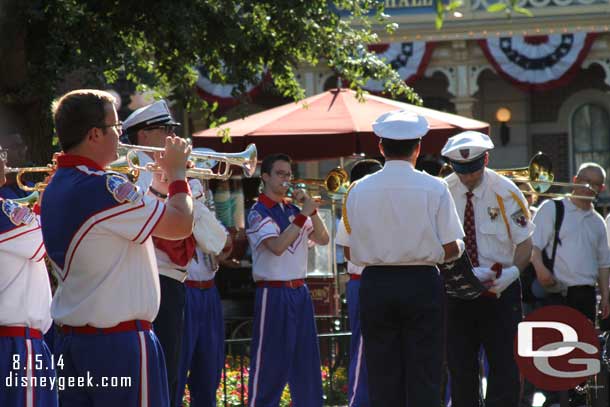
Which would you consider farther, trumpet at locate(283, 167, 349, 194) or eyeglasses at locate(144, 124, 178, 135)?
trumpet at locate(283, 167, 349, 194)

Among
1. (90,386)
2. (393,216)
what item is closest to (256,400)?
(393,216)

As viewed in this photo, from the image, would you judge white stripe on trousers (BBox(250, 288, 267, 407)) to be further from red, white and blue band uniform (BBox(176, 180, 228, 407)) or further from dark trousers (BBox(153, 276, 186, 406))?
dark trousers (BBox(153, 276, 186, 406))

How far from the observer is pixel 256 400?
823 cm

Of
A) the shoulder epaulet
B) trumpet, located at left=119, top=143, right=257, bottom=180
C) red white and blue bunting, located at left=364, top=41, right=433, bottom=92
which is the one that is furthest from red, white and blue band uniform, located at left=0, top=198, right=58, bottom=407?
red white and blue bunting, located at left=364, top=41, right=433, bottom=92

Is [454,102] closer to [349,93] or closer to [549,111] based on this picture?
[549,111]

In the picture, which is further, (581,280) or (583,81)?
(583,81)

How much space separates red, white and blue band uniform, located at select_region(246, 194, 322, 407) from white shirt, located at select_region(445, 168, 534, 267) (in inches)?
57.8

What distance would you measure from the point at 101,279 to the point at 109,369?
1.15 feet

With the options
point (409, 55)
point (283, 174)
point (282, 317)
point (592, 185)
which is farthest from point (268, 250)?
point (409, 55)

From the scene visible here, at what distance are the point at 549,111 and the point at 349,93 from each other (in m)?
11.9

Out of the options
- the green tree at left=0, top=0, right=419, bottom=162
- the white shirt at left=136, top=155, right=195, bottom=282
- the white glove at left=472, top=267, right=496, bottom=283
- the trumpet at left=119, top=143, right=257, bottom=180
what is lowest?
the white glove at left=472, top=267, right=496, bottom=283

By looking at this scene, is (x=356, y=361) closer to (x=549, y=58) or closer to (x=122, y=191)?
(x=122, y=191)

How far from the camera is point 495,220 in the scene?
744 centimetres

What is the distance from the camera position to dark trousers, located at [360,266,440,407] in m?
6.34
